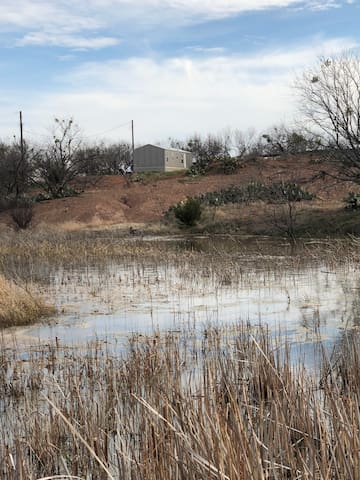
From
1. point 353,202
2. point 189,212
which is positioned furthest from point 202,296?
point 189,212

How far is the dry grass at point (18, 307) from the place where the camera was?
10945 millimetres

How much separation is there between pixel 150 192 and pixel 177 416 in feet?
139

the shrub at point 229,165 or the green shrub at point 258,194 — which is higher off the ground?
the shrub at point 229,165

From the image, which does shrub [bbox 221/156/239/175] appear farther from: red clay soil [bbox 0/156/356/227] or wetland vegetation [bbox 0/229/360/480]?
wetland vegetation [bbox 0/229/360/480]

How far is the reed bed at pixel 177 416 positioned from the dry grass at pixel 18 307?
79.9 inches

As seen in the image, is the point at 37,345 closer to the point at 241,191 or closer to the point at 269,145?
the point at 241,191

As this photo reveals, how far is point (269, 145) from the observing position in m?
67.4

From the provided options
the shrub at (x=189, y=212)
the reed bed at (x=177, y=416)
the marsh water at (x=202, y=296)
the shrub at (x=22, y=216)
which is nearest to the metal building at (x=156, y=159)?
the shrub at (x=189, y=212)

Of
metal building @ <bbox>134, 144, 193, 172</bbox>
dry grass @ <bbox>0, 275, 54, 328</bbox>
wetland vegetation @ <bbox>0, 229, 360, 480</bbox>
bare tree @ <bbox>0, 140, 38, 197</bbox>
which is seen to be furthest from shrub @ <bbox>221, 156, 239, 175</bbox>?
dry grass @ <bbox>0, 275, 54, 328</bbox>

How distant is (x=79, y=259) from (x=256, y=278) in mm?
6909

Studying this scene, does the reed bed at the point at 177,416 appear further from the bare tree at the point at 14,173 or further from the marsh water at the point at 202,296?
the bare tree at the point at 14,173

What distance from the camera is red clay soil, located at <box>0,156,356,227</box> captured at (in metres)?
39.7

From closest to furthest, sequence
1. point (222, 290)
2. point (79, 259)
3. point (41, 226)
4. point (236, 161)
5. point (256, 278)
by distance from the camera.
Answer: point (222, 290) → point (256, 278) → point (79, 259) → point (41, 226) → point (236, 161)

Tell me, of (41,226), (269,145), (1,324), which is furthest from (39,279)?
(269,145)
